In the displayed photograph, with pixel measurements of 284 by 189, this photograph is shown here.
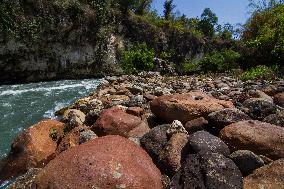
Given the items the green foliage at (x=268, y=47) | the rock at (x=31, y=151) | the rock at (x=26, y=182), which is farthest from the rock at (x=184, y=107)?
the green foliage at (x=268, y=47)

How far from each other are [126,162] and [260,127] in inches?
55.2

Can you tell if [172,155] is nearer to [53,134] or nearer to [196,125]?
[196,125]

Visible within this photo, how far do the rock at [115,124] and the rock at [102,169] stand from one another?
96 cm

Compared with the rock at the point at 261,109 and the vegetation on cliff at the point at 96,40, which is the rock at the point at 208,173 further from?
the vegetation on cliff at the point at 96,40

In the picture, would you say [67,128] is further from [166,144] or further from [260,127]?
[260,127]

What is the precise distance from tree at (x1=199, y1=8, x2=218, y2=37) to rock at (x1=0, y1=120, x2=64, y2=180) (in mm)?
31430

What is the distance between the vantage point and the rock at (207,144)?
3.45m

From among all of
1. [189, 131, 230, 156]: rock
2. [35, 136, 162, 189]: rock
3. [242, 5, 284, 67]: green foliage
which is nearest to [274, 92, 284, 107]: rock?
[189, 131, 230, 156]: rock

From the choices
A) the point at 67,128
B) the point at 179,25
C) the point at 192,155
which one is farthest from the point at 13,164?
the point at 179,25

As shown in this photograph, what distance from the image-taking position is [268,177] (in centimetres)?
303

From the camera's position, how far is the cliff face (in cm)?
1839

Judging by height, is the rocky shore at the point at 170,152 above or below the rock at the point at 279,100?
below

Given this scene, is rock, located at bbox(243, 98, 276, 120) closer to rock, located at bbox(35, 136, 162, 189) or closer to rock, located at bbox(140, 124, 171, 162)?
rock, located at bbox(140, 124, 171, 162)

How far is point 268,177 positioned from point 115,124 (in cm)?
220
